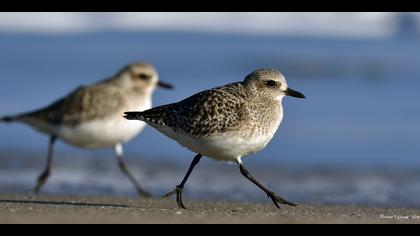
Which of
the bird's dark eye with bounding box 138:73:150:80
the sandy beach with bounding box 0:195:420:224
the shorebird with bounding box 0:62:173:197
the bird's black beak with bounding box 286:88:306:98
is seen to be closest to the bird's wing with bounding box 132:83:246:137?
the bird's black beak with bounding box 286:88:306:98

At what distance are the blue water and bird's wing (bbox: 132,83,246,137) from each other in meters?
2.16

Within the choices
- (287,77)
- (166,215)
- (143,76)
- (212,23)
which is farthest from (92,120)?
(212,23)

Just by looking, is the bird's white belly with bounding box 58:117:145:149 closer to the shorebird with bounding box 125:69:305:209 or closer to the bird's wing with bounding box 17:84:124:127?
the bird's wing with bounding box 17:84:124:127

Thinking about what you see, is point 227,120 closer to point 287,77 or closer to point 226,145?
point 226,145

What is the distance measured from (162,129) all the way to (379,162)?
4344 mm

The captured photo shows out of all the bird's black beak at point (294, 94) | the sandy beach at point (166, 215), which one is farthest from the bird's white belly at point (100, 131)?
the bird's black beak at point (294, 94)

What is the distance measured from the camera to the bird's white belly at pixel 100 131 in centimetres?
934

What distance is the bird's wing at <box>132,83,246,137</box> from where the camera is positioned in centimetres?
651

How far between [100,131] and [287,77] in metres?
9.19

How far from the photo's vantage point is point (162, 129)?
22.4ft

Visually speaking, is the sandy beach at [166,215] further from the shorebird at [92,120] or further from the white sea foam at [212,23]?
the white sea foam at [212,23]

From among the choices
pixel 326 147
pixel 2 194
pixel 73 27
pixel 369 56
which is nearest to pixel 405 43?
pixel 369 56

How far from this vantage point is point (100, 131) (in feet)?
30.6

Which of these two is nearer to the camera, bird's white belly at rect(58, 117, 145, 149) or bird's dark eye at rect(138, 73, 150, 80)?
bird's white belly at rect(58, 117, 145, 149)
